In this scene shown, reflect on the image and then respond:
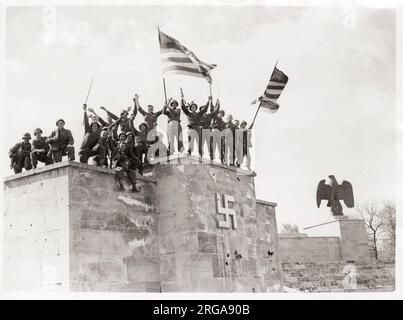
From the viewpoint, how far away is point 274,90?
19.0m

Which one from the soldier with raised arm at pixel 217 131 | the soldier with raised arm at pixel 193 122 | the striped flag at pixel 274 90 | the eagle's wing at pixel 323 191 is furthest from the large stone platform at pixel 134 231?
the eagle's wing at pixel 323 191

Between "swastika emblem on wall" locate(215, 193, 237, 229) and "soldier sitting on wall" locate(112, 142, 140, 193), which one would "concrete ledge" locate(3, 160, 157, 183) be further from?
"swastika emblem on wall" locate(215, 193, 237, 229)

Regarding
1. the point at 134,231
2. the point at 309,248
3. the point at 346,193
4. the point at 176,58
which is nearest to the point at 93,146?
the point at 134,231

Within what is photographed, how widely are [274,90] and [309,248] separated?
12333 mm

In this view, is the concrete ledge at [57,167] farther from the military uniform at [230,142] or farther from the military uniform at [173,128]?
the military uniform at [230,142]

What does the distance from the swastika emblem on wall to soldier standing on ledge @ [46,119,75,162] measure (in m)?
4.39

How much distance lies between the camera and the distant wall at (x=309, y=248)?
29.2m

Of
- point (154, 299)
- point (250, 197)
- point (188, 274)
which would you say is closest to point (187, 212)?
point (188, 274)

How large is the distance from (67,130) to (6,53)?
245 centimetres

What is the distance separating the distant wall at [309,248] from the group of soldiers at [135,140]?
10220mm

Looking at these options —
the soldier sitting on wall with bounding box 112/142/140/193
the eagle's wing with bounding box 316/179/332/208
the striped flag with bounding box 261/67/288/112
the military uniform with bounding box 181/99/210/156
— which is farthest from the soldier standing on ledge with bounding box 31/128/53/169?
the eagle's wing with bounding box 316/179/332/208

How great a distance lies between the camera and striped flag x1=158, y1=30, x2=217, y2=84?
16594 mm

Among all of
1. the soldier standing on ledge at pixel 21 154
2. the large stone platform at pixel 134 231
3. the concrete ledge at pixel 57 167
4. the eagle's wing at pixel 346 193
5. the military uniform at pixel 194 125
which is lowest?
the large stone platform at pixel 134 231

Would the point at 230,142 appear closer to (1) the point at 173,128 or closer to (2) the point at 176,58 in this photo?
(1) the point at 173,128
